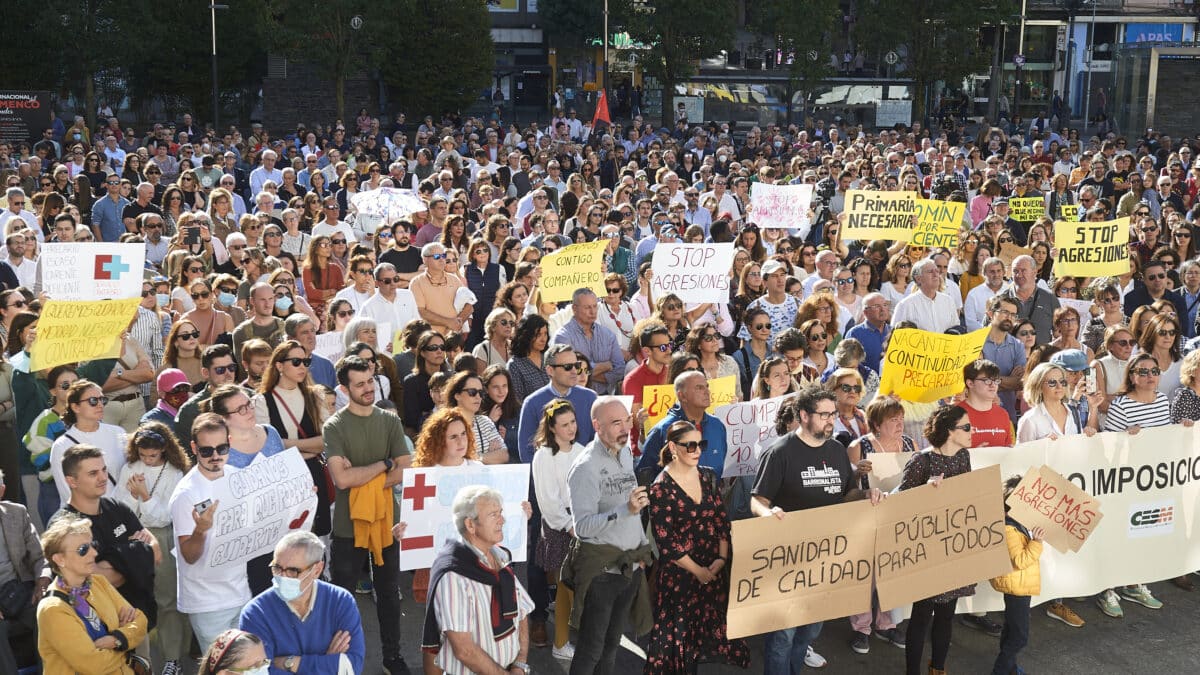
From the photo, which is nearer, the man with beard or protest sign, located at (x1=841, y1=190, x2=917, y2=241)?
the man with beard

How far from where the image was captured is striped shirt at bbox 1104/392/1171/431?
27.2ft

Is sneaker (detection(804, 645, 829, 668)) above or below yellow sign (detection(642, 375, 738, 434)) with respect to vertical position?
below

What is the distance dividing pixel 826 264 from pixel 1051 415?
12.7ft

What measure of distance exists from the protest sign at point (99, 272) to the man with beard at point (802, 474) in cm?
583

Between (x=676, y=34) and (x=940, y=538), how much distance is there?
113 feet

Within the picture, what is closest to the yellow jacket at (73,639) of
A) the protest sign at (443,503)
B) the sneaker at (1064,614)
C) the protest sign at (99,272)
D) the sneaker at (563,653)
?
the protest sign at (443,503)

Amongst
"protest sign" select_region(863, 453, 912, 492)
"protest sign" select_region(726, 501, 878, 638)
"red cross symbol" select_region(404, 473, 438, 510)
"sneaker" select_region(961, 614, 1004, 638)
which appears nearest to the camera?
"red cross symbol" select_region(404, 473, 438, 510)

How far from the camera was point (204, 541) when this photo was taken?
6.11 metres

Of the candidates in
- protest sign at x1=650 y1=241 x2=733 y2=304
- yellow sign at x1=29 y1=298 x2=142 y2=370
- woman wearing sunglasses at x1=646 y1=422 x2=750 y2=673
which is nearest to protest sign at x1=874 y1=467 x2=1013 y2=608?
woman wearing sunglasses at x1=646 y1=422 x2=750 y2=673

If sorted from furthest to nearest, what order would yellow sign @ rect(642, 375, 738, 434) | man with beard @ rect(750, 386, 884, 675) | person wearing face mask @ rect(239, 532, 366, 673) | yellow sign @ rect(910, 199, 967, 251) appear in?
yellow sign @ rect(910, 199, 967, 251) → yellow sign @ rect(642, 375, 738, 434) → man with beard @ rect(750, 386, 884, 675) → person wearing face mask @ rect(239, 532, 366, 673)

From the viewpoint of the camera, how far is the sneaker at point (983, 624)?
784 cm

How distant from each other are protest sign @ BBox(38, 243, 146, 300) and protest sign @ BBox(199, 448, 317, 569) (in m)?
4.53

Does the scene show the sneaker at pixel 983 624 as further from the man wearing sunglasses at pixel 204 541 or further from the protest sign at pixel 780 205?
the protest sign at pixel 780 205

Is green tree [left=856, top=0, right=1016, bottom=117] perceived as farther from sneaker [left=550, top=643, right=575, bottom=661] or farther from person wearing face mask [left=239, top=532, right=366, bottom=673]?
person wearing face mask [left=239, top=532, right=366, bottom=673]
